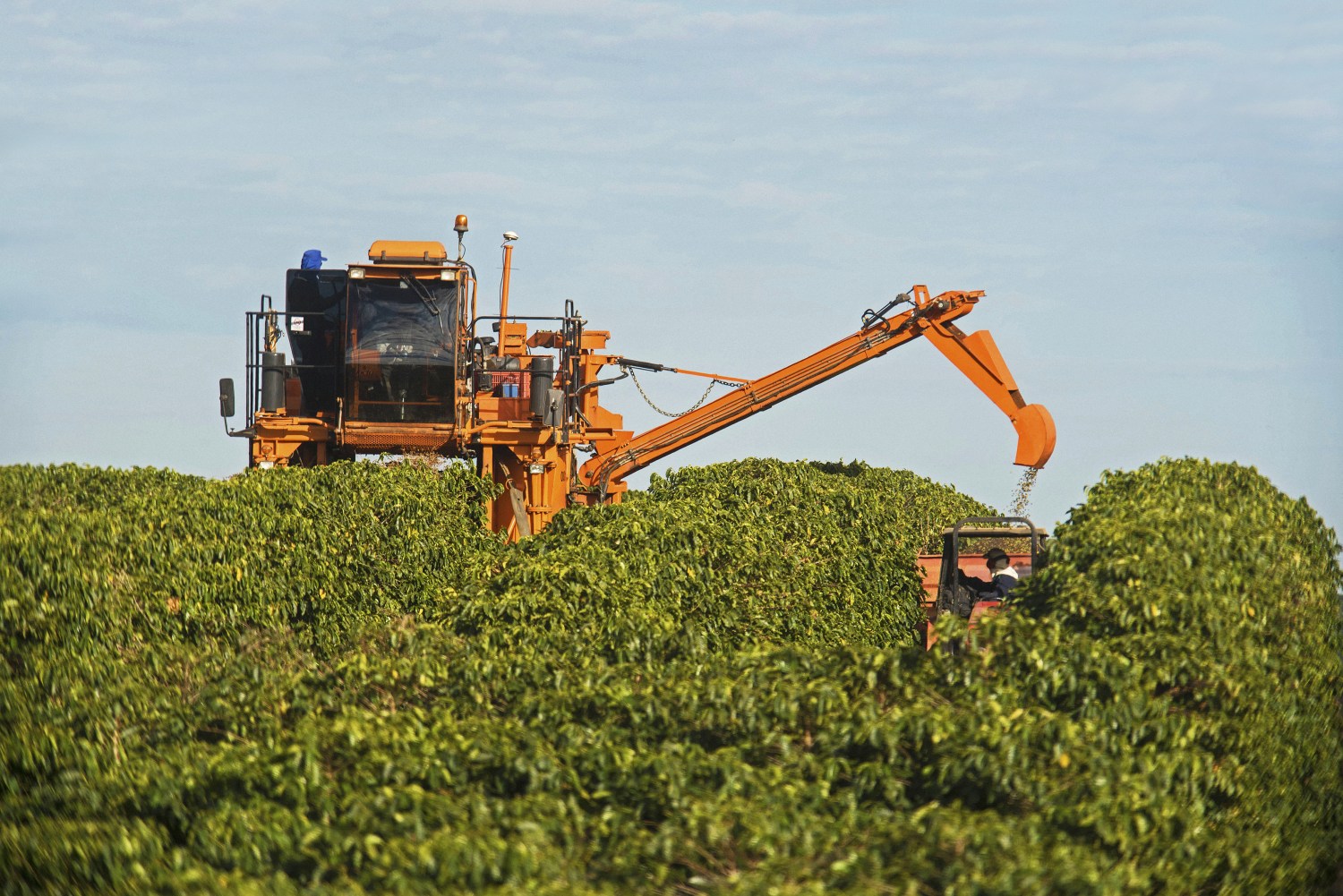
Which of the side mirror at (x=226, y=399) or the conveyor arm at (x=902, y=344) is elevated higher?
the conveyor arm at (x=902, y=344)

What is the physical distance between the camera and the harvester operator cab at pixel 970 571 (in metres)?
14.2

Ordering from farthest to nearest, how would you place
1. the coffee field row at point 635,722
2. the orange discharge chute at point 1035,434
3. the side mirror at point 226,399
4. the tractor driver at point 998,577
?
the orange discharge chute at point 1035,434 < the side mirror at point 226,399 < the tractor driver at point 998,577 < the coffee field row at point 635,722

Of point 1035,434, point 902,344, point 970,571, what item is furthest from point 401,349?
point 1035,434

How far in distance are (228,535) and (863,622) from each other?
6.94m

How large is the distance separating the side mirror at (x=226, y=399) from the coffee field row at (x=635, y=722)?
13.6 ft

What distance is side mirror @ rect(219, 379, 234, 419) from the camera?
16.9m

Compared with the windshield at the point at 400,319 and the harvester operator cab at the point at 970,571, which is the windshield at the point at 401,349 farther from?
the harvester operator cab at the point at 970,571

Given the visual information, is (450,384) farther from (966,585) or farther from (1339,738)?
(1339,738)

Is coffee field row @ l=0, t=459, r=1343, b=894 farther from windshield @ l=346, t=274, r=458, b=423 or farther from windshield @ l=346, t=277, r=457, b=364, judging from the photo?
windshield @ l=346, t=277, r=457, b=364

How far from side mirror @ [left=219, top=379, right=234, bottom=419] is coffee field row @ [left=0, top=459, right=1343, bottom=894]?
414cm

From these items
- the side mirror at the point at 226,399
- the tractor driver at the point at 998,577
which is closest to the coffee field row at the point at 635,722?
the tractor driver at the point at 998,577

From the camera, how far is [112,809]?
7.48m

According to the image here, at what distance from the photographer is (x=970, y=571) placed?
640 inches

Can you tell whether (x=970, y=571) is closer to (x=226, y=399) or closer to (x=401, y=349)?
(x=401, y=349)
